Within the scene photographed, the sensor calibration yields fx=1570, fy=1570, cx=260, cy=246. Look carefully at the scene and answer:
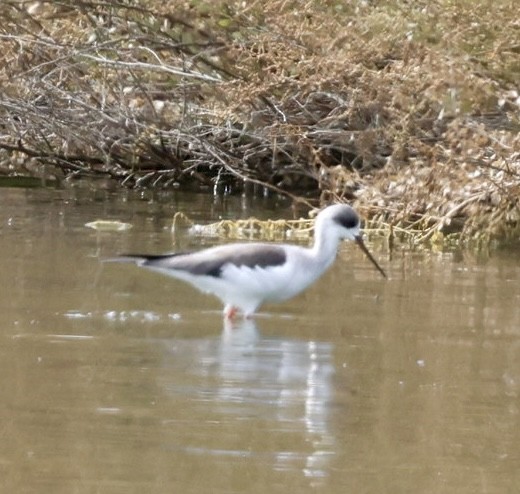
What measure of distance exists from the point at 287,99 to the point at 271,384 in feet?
25.4

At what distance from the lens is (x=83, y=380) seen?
734 cm

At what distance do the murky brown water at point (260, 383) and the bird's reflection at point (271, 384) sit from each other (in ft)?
0.04

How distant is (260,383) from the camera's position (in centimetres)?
744

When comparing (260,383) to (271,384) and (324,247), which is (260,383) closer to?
(271,384)

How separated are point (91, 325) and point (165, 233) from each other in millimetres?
4621

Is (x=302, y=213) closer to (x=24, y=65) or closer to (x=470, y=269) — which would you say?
(x=24, y=65)

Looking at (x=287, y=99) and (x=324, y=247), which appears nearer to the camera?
(x=324, y=247)

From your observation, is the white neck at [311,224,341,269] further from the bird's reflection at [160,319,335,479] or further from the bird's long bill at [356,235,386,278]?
the bird's reflection at [160,319,335,479]

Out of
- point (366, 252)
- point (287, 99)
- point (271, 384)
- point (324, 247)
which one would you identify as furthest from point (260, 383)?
point (287, 99)

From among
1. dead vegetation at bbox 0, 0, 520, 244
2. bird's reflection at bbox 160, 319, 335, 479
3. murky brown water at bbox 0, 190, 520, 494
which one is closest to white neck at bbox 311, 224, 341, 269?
murky brown water at bbox 0, 190, 520, 494

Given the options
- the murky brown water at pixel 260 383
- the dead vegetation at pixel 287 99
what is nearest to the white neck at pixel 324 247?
the murky brown water at pixel 260 383

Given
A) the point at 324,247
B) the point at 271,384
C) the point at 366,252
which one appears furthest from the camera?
the point at 366,252

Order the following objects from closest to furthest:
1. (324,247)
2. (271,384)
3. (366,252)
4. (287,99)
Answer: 1. (271,384)
2. (324,247)
3. (366,252)
4. (287,99)

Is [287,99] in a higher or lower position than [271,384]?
higher
